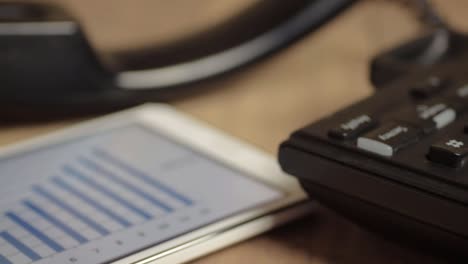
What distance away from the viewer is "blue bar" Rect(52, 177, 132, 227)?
1.08ft

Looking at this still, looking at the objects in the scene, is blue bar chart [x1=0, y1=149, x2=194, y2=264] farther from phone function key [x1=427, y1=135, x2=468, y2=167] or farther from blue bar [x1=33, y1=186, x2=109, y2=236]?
phone function key [x1=427, y1=135, x2=468, y2=167]

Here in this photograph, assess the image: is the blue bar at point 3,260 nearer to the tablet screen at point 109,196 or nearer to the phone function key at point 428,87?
the tablet screen at point 109,196

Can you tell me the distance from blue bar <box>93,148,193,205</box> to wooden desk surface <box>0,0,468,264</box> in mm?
39

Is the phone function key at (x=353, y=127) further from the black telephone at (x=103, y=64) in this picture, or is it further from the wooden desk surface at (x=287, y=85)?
the black telephone at (x=103, y=64)

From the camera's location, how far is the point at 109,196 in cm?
35

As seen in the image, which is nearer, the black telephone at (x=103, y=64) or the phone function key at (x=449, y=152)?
the phone function key at (x=449, y=152)

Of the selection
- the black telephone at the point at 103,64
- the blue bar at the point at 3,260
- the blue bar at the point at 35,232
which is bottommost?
the blue bar at the point at 3,260

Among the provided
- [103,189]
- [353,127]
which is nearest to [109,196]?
[103,189]

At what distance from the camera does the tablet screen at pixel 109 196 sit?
0.31 metres

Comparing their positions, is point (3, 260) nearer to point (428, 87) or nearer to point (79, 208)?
point (79, 208)

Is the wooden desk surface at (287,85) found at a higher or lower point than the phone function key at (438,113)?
lower

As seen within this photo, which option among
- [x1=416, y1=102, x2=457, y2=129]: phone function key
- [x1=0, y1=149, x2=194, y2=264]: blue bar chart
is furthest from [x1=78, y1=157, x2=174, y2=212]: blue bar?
[x1=416, y1=102, x2=457, y2=129]: phone function key

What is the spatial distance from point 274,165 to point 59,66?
0.14m

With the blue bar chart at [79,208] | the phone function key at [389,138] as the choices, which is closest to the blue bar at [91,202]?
the blue bar chart at [79,208]
